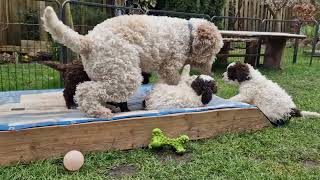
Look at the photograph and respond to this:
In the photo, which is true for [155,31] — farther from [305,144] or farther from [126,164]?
[305,144]

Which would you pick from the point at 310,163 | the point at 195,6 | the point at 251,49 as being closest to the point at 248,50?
the point at 251,49

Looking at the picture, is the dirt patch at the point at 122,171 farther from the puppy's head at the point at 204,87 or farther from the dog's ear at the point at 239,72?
the dog's ear at the point at 239,72

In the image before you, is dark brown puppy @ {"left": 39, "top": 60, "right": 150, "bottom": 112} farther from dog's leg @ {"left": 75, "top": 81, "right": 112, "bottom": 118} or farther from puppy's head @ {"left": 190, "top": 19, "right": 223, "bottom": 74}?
puppy's head @ {"left": 190, "top": 19, "right": 223, "bottom": 74}

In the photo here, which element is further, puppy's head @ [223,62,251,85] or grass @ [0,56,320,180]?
puppy's head @ [223,62,251,85]

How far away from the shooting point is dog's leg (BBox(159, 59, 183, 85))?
3418 mm

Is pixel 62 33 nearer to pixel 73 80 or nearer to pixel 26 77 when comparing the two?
pixel 73 80

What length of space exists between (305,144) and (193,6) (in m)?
6.65

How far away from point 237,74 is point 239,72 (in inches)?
1.3

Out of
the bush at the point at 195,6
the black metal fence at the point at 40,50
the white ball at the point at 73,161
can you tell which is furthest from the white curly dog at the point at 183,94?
the bush at the point at 195,6

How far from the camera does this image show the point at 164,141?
10.1 feet

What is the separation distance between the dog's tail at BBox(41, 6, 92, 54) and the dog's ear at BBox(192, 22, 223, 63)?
3.44ft

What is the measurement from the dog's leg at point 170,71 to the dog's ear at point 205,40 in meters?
0.22

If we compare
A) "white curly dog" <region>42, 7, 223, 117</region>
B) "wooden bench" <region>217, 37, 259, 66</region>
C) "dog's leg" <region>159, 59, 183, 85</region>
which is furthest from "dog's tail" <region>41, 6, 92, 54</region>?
"wooden bench" <region>217, 37, 259, 66</region>

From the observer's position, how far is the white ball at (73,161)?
263 cm
